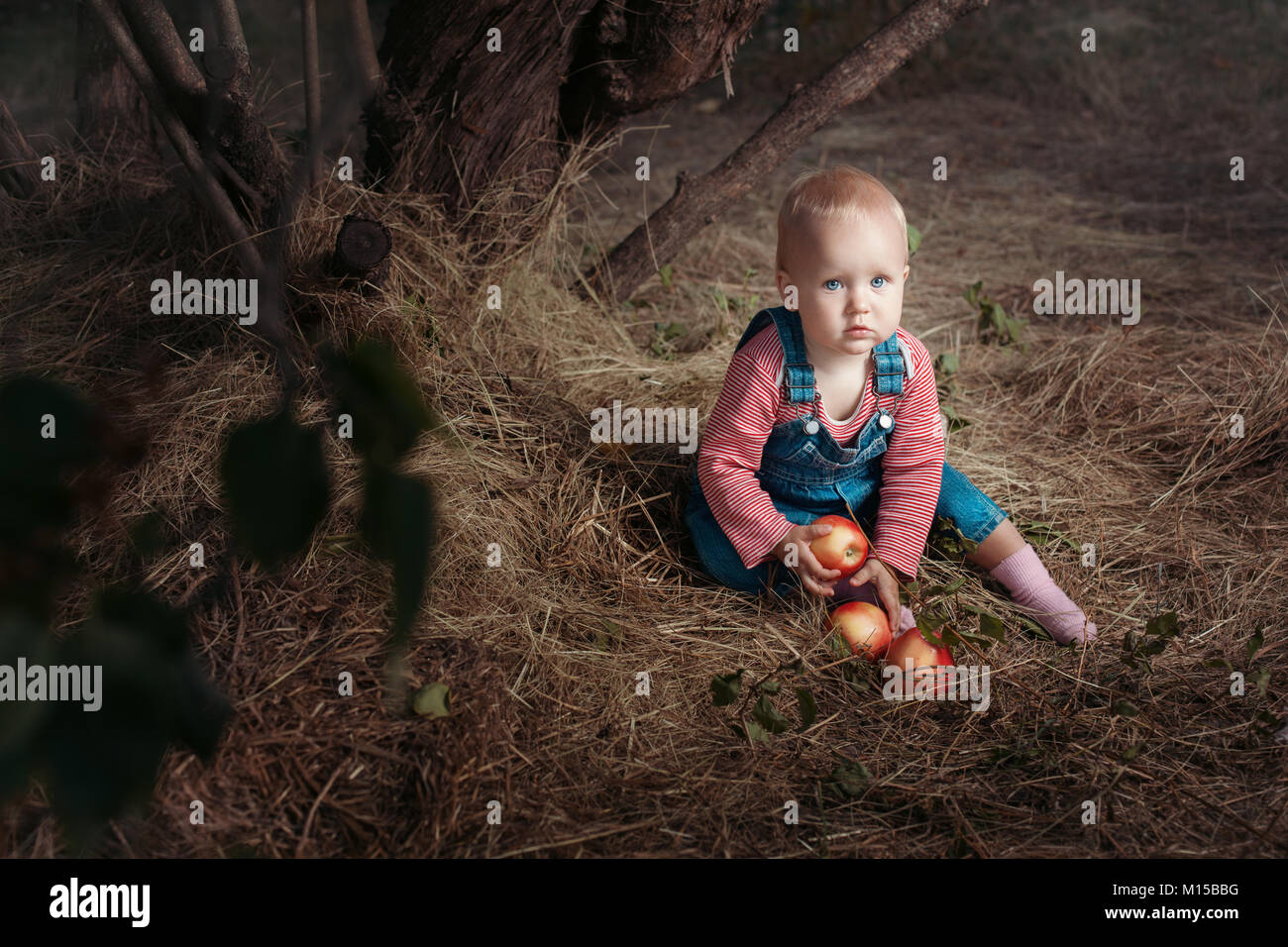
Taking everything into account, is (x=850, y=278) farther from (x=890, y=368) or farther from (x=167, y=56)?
(x=167, y=56)

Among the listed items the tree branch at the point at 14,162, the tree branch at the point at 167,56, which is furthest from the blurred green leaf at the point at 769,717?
the tree branch at the point at 14,162

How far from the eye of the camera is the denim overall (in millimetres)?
2391

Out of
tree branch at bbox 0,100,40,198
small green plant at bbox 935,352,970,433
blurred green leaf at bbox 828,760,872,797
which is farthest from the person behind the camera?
small green plant at bbox 935,352,970,433

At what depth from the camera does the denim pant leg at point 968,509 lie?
255 centimetres

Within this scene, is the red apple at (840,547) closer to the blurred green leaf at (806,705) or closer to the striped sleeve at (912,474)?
the striped sleeve at (912,474)

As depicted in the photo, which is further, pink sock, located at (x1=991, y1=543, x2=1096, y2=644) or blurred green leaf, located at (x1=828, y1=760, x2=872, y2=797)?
pink sock, located at (x1=991, y1=543, x2=1096, y2=644)

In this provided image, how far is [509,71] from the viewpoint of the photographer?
10.1 feet

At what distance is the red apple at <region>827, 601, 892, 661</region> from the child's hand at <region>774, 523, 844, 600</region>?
0.07 meters

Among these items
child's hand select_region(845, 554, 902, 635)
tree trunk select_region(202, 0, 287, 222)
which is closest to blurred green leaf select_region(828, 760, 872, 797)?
child's hand select_region(845, 554, 902, 635)

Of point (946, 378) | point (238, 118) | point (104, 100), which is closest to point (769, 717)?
point (946, 378)

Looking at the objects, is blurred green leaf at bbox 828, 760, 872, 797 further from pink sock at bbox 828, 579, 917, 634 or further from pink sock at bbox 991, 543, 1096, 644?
pink sock at bbox 991, 543, 1096, 644

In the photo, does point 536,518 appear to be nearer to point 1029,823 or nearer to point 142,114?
point 1029,823

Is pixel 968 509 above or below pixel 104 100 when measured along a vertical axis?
below

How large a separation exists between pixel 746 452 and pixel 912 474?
413 millimetres
